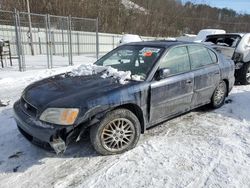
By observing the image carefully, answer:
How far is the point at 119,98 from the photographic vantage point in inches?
129

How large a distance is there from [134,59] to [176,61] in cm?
71

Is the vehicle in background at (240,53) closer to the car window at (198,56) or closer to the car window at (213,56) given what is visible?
the car window at (213,56)

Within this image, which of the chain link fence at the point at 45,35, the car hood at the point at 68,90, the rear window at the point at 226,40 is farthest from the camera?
the chain link fence at the point at 45,35

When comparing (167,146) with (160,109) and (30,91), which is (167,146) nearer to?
(160,109)

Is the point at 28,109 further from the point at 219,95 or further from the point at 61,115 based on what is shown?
the point at 219,95

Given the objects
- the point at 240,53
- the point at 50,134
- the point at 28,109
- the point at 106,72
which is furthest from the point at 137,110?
the point at 240,53

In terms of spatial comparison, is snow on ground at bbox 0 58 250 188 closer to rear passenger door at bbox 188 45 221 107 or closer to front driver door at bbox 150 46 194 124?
front driver door at bbox 150 46 194 124

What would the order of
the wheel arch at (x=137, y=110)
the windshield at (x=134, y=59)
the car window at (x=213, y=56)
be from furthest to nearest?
the car window at (x=213, y=56) < the windshield at (x=134, y=59) < the wheel arch at (x=137, y=110)

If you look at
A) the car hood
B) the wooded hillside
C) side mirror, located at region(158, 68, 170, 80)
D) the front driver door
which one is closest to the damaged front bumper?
the car hood

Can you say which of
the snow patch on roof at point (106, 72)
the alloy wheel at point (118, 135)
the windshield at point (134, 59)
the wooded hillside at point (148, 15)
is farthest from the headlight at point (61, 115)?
the wooded hillside at point (148, 15)

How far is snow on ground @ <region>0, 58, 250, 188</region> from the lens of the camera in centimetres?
287

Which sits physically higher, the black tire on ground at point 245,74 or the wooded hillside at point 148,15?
the wooded hillside at point 148,15

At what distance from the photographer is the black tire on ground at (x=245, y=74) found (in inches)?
292

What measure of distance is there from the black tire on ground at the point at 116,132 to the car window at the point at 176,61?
3.48ft
